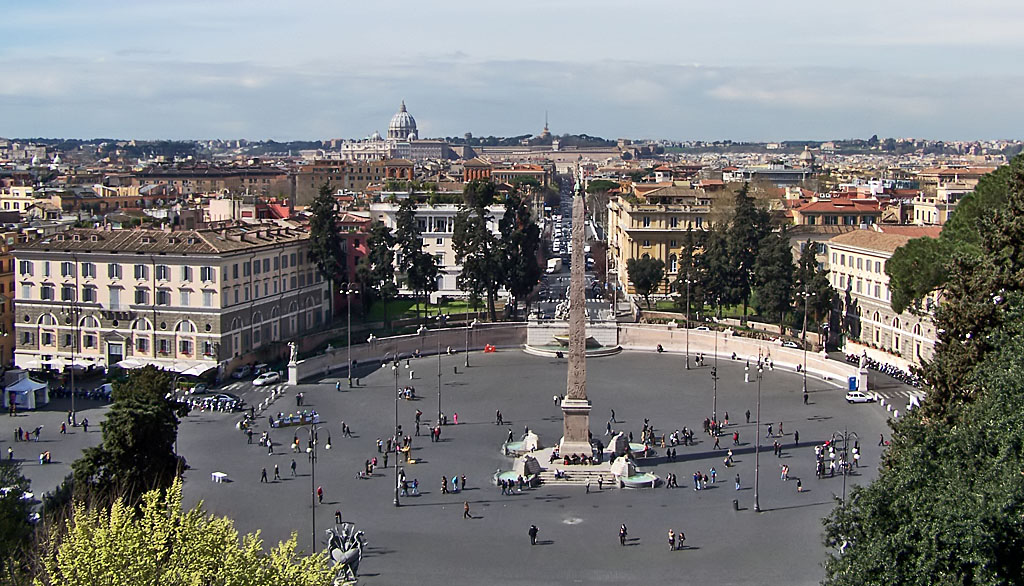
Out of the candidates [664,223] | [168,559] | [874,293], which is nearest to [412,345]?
[874,293]

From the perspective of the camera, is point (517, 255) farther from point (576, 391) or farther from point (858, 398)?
point (576, 391)

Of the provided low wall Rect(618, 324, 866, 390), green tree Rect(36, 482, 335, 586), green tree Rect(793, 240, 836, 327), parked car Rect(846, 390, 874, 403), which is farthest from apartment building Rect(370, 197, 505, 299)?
green tree Rect(36, 482, 335, 586)

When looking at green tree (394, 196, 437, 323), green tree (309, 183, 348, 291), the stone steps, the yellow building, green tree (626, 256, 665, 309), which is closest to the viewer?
the stone steps

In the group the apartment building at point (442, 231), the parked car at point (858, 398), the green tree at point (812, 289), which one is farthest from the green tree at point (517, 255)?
the parked car at point (858, 398)

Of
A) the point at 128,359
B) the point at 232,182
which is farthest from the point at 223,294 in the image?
the point at 232,182

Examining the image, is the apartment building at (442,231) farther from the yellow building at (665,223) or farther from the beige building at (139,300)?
the beige building at (139,300)

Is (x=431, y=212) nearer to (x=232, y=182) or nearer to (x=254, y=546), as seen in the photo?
(x=254, y=546)

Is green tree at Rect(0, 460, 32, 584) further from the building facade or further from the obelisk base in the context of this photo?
the building facade
